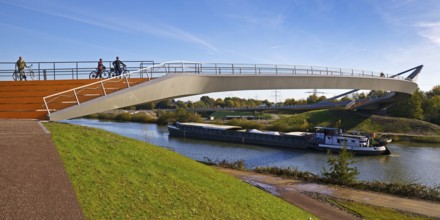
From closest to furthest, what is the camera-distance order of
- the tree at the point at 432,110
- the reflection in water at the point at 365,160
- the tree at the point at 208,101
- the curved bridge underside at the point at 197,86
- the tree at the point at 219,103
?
1. the curved bridge underside at the point at 197,86
2. the reflection in water at the point at 365,160
3. the tree at the point at 432,110
4. the tree at the point at 219,103
5. the tree at the point at 208,101

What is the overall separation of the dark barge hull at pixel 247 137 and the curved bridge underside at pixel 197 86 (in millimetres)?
12863

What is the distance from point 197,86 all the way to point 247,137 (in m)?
30.5

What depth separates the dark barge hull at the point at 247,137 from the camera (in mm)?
44969

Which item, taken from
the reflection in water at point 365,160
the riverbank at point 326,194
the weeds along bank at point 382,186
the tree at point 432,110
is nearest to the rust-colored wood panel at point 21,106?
the riverbank at point 326,194

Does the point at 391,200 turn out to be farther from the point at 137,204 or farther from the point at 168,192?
the point at 137,204

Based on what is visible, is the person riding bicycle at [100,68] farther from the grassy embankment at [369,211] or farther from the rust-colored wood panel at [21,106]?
the grassy embankment at [369,211]

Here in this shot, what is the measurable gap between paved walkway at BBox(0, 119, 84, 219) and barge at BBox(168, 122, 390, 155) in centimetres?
3044

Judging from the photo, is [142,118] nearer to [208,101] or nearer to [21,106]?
[208,101]

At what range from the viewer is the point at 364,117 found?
64.0 metres

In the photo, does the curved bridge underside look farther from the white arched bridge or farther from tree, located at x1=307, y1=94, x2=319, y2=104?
tree, located at x1=307, y1=94, x2=319, y2=104

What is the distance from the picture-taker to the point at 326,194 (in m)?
19.9

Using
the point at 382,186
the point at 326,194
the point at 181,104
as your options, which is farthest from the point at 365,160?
the point at 181,104

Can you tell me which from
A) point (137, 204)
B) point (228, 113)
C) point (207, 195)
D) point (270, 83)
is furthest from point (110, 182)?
point (228, 113)

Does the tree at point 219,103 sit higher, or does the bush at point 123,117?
the tree at point 219,103
